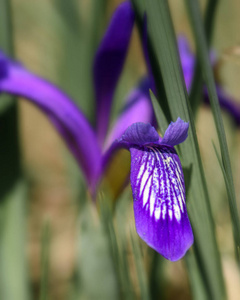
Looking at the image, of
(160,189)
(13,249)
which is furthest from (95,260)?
(160,189)

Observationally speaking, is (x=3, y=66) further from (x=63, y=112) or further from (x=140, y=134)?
(x=140, y=134)

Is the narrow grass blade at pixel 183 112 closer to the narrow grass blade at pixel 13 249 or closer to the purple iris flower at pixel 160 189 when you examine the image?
the purple iris flower at pixel 160 189

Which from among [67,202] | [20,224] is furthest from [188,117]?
[67,202]

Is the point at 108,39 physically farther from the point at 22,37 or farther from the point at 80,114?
the point at 22,37

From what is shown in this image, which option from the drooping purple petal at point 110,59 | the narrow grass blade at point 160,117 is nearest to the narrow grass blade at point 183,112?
the narrow grass blade at point 160,117

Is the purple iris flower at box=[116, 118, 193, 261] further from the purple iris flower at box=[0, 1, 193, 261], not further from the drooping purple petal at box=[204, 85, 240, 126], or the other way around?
the drooping purple petal at box=[204, 85, 240, 126]

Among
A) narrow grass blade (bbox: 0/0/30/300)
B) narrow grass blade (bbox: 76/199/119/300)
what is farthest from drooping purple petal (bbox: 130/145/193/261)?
narrow grass blade (bbox: 0/0/30/300)
